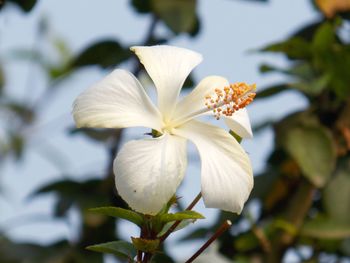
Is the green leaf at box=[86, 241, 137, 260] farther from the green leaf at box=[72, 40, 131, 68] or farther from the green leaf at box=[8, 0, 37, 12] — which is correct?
the green leaf at box=[72, 40, 131, 68]

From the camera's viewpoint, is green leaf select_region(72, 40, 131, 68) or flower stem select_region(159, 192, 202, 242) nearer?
flower stem select_region(159, 192, 202, 242)

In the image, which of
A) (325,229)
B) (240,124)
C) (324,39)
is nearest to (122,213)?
(240,124)

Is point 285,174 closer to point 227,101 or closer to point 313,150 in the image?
point 313,150

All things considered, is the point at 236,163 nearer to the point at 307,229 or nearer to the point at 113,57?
the point at 307,229

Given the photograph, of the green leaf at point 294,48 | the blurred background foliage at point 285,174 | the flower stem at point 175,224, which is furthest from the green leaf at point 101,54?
the flower stem at point 175,224

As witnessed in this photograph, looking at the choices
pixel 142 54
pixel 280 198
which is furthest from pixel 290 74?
pixel 142 54

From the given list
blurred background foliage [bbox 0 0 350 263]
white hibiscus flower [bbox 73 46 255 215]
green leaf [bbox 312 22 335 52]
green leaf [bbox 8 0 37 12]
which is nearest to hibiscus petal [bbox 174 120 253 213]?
white hibiscus flower [bbox 73 46 255 215]

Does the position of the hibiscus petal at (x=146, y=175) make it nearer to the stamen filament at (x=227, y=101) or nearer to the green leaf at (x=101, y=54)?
the stamen filament at (x=227, y=101)
